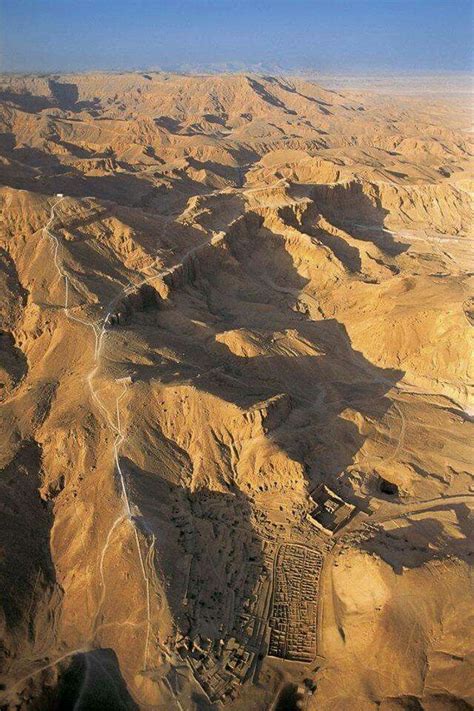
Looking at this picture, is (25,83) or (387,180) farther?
(25,83)

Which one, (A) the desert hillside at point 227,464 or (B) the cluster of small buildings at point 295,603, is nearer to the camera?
(A) the desert hillside at point 227,464

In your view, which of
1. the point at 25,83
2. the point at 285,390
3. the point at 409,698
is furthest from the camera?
the point at 25,83

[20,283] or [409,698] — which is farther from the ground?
[20,283]

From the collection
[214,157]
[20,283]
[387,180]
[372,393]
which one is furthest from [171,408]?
[214,157]

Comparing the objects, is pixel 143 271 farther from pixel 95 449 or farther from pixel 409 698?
pixel 409 698

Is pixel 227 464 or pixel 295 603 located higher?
pixel 227 464

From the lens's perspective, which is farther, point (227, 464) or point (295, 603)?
point (227, 464)

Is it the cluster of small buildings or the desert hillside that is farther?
the cluster of small buildings

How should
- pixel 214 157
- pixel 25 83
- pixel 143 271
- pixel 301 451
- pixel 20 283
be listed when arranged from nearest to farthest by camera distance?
pixel 301 451, pixel 20 283, pixel 143 271, pixel 214 157, pixel 25 83
